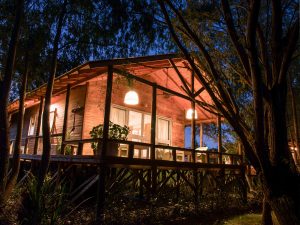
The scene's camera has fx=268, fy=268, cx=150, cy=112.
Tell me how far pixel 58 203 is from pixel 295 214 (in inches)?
164

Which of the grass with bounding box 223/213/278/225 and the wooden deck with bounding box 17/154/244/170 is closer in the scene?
the wooden deck with bounding box 17/154/244/170

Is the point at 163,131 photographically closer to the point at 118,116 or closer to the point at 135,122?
the point at 135,122

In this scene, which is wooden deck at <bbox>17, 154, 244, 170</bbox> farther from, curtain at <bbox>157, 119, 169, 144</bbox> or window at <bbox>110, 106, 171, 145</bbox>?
curtain at <bbox>157, 119, 169, 144</bbox>

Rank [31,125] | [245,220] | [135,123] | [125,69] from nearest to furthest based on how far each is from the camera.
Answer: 1. [125,69]
2. [245,220]
3. [135,123]
4. [31,125]

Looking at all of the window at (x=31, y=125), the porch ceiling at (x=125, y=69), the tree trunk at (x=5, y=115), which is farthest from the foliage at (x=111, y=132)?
the window at (x=31, y=125)

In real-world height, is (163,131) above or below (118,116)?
below

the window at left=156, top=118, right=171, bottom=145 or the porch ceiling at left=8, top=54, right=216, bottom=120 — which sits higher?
the porch ceiling at left=8, top=54, right=216, bottom=120

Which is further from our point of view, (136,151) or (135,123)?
(135,123)

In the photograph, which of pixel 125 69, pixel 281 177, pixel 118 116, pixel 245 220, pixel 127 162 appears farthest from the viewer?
pixel 118 116

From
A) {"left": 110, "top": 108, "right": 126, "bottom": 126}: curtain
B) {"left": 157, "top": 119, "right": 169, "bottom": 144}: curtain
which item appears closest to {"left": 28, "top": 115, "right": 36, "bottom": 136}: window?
{"left": 110, "top": 108, "right": 126, "bottom": 126}: curtain

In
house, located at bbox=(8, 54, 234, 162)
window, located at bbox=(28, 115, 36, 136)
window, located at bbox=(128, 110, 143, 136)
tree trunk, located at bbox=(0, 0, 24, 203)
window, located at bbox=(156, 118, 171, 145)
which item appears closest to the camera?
tree trunk, located at bbox=(0, 0, 24, 203)

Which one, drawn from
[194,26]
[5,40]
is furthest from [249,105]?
[5,40]

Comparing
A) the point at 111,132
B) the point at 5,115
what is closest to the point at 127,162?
the point at 111,132

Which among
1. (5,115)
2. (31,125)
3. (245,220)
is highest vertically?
(31,125)
